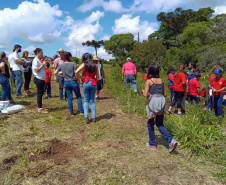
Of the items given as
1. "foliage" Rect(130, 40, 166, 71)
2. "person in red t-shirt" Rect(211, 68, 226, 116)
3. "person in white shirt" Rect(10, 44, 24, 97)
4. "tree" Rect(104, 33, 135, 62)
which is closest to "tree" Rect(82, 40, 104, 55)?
"tree" Rect(104, 33, 135, 62)

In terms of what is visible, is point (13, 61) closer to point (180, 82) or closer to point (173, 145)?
point (180, 82)

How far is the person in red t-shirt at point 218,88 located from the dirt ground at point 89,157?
7.01 feet

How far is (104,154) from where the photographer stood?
326 cm

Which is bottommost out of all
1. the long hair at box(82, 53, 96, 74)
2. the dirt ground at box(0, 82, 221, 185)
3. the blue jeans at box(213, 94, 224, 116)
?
the dirt ground at box(0, 82, 221, 185)

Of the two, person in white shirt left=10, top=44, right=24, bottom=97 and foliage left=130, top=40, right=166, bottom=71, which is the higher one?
foliage left=130, top=40, right=166, bottom=71

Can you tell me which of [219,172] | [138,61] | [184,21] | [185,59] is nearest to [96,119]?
[219,172]

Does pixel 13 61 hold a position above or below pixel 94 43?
below

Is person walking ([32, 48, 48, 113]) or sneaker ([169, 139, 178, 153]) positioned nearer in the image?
sneaker ([169, 139, 178, 153])

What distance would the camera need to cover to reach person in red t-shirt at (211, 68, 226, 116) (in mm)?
5107

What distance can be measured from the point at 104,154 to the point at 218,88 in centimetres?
370

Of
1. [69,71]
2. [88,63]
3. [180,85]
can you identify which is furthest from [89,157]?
[180,85]

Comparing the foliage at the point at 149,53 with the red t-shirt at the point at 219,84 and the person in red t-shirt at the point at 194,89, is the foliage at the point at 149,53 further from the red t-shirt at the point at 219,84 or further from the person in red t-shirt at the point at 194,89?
the red t-shirt at the point at 219,84

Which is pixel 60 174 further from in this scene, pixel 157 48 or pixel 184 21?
pixel 184 21

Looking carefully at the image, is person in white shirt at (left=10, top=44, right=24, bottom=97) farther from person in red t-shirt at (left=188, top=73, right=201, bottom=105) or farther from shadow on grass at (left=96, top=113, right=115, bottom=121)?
person in red t-shirt at (left=188, top=73, right=201, bottom=105)
